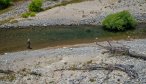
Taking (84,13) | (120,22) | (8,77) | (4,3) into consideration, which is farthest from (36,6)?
(8,77)

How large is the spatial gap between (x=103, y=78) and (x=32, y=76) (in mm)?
6601

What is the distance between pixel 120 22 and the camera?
182 feet

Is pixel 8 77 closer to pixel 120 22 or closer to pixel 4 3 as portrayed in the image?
pixel 120 22

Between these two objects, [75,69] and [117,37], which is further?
[117,37]

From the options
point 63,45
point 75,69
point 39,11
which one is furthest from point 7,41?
point 75,69

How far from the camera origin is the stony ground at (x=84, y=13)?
198ft

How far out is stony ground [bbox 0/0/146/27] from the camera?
6049cm

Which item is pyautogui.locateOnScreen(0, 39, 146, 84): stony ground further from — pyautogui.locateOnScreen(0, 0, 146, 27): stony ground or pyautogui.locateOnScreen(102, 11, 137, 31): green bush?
pyautogui.locateOnScreen(0, 0, 146, 27): stony ground

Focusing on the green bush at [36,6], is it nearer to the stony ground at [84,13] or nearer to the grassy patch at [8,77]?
the stony ground at [84,13]

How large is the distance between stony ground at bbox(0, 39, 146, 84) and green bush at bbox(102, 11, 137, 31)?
20.4 ft

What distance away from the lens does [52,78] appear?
1581 inches

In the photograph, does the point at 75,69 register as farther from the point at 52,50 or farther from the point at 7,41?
the point at 7,41

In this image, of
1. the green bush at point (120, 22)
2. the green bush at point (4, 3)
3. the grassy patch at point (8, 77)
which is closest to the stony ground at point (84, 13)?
the green bush at point (120, 22)

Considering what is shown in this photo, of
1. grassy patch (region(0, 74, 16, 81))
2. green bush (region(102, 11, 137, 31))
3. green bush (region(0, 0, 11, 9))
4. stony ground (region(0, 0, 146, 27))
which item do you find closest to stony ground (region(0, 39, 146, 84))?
grassy patch (region(0, 74, 16, 81))
